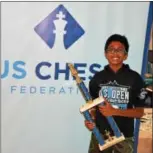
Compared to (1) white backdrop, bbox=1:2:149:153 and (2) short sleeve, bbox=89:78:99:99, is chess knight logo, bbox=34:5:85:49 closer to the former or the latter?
(1) white backdrop, bbox=1:2:149:153

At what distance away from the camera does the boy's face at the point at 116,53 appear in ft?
4.61

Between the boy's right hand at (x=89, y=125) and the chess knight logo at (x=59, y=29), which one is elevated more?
the chess knight logo at (x=59, y=29)

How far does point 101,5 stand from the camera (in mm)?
1480

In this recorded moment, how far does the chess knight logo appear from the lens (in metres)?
1.49

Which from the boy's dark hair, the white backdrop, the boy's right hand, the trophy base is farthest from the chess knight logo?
the trophy base

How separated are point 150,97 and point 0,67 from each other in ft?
2.55

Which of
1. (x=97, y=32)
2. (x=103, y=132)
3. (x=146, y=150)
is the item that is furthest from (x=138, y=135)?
(x=97, y=32)

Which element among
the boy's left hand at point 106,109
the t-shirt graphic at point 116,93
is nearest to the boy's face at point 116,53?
the t-shirt graphic at point 116,93

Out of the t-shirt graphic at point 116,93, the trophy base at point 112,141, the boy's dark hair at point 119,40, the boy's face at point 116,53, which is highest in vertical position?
the boy's dark hair at point 119,40

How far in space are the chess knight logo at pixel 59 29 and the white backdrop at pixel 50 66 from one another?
1 cm

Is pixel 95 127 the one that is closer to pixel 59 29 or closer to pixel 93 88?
pixel 93 88

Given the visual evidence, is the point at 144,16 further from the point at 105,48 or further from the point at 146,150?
the point at 146,150

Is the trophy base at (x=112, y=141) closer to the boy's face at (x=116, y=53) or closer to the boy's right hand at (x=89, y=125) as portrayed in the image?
the boy's right hand at (x=89, y=125)

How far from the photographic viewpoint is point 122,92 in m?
1.42
